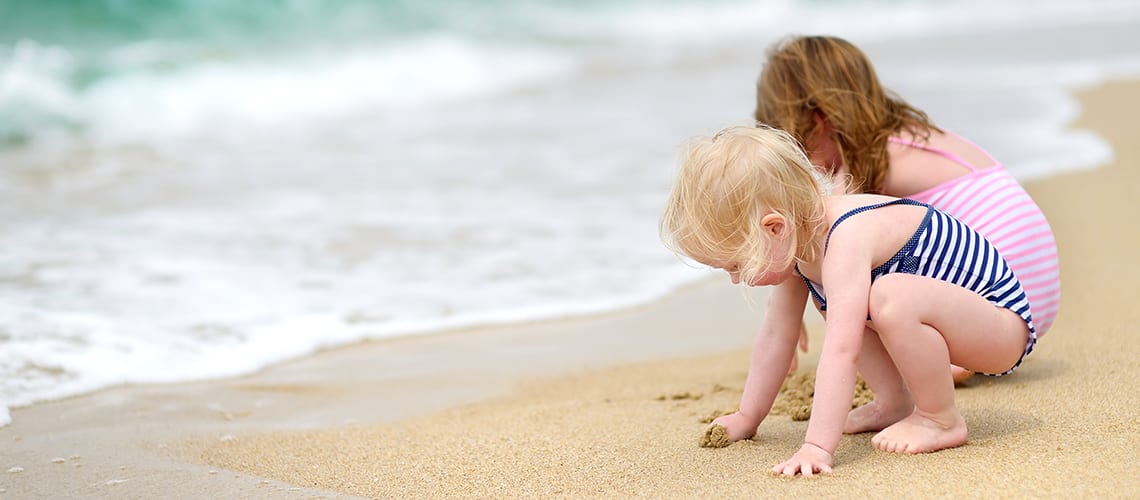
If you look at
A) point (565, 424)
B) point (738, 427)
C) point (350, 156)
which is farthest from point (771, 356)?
point (350, 156)

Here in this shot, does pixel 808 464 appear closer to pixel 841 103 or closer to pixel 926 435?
pixel 926 435

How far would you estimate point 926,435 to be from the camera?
2.43 m

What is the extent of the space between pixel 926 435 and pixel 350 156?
556cm

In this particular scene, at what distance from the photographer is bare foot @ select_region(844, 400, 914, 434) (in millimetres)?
2629

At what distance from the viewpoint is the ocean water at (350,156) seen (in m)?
4.11

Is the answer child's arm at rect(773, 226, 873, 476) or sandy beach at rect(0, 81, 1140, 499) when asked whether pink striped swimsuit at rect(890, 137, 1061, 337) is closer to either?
sandy beach at rect(0, 81, 1140, 499)

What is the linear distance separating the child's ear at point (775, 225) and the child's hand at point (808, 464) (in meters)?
0.42

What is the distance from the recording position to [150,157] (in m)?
7.62

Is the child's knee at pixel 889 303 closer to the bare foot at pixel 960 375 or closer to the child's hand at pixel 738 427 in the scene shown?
the child's hand at pixel 738 427

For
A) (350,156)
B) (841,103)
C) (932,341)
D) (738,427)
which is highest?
(350,156)

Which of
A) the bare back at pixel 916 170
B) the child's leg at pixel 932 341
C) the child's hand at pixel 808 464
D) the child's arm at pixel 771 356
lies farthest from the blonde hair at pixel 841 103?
the child's hand at pixel 808 464

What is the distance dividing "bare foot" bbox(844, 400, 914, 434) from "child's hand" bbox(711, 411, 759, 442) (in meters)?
0.21

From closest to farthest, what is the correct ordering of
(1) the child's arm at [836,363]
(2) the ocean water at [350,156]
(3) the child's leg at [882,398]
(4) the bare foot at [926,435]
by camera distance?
(1) the child's arm at [836,363]
(4) the bare foot at [926,435]
(3) the child's leg at [882,398]
(2) the ocean water at [350,156]

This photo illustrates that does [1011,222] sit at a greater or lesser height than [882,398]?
greater
